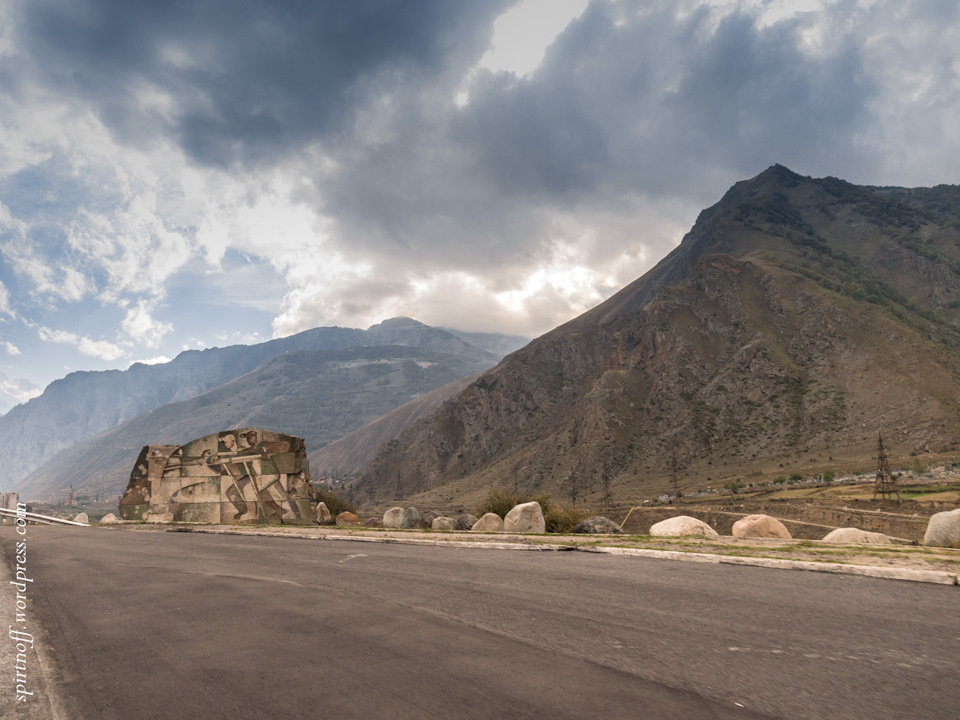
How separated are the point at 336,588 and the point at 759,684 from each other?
516 cm

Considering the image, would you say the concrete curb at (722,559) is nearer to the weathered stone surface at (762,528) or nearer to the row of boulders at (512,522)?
the row of boulders at (512,522)

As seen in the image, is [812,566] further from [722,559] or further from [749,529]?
[749,529]


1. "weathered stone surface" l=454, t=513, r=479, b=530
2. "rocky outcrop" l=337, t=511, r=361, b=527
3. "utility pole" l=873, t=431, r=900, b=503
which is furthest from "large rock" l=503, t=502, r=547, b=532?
"utility pole" l=873, t=431, r=900, b=503

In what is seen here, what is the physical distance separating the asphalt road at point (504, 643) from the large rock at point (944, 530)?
29.0ft

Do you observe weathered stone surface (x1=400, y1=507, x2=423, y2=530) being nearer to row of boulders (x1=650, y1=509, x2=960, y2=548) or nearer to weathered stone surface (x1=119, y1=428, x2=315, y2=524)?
weathered stone surface (x1=119, y1=428, x2=315, y2=524)

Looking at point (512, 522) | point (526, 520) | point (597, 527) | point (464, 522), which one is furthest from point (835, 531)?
point (464, 522)

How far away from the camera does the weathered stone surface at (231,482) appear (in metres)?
21.2

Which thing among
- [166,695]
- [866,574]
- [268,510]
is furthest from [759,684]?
[268,510]

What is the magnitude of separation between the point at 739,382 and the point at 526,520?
113m

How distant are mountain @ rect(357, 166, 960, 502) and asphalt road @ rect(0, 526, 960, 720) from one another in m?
94.5

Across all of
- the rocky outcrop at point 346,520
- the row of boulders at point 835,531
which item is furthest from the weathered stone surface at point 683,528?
the rocky outcrop at point 346,520

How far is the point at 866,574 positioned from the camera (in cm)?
701

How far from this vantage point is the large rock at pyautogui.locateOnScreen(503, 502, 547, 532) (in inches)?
629

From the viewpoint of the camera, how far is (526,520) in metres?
16.1
